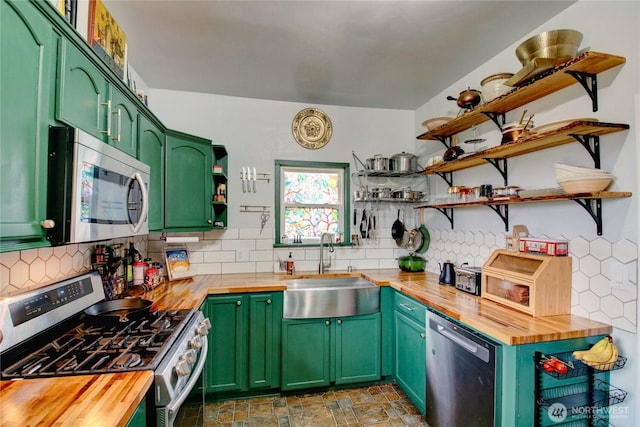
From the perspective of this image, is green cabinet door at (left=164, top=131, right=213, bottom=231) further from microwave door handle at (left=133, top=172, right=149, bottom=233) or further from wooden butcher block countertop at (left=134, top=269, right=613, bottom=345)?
microwave door handle at (left=133, top=172, right=149, bottom=233)

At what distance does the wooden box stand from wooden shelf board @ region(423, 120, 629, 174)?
64cm

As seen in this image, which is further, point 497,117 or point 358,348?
point 358,348

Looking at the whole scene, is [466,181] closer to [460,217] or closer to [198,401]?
[460,217]

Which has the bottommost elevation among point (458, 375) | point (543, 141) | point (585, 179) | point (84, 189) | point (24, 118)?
point (458, 375)

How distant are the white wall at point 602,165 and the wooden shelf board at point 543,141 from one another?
0.05 meters

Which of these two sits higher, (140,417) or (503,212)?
(503,212)

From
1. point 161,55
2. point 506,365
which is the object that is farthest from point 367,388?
point 161,55

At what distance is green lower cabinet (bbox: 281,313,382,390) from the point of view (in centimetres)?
245

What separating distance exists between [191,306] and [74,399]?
96cm

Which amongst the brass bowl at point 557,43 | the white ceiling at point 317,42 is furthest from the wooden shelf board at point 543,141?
the white ceiling at point 317,42

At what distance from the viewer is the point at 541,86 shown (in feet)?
5.77

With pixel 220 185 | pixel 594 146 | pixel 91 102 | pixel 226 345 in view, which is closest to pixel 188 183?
pixel 220 185

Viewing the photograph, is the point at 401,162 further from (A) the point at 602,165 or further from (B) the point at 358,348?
(B) the point at 358,348

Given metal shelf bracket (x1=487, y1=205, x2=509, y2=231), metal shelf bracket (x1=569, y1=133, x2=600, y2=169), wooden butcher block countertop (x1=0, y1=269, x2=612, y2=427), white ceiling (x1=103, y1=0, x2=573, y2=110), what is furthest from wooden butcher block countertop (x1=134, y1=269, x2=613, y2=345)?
white ceiling (x1=103, y1=0, x2=573, y2=110)
